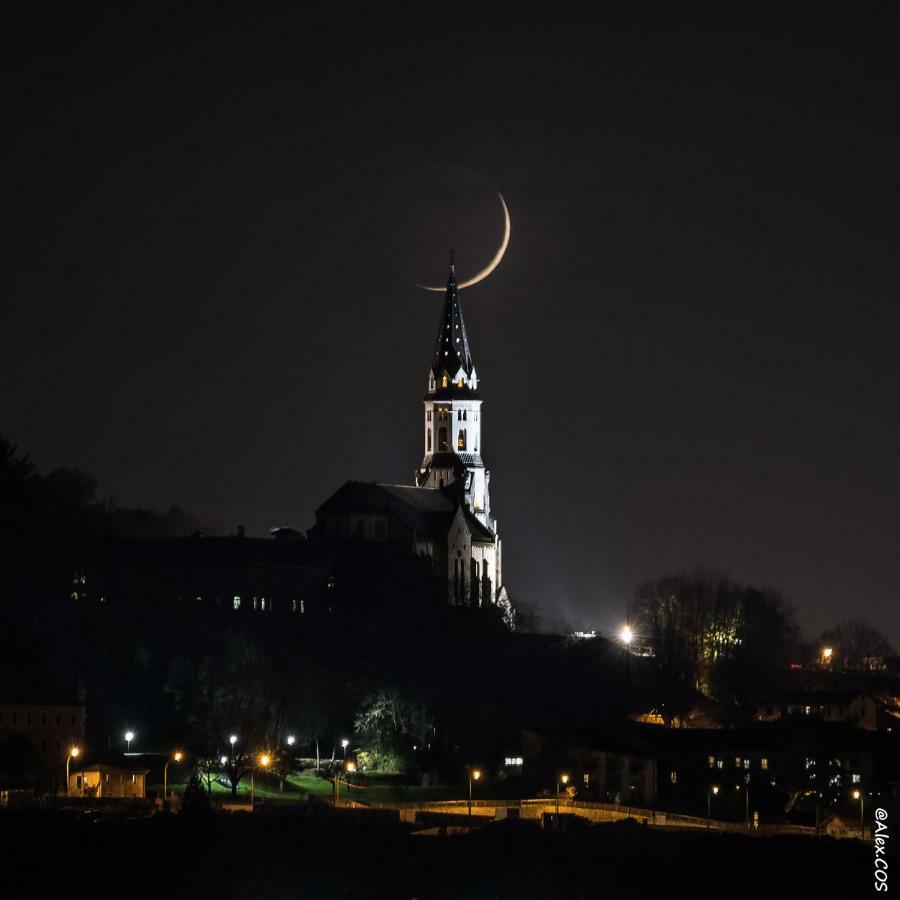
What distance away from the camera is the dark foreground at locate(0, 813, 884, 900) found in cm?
8756

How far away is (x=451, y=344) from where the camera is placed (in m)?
174

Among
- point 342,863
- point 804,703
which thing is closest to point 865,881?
point 342,863

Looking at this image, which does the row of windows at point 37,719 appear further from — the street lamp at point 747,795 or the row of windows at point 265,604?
the row of windows at point 265,604

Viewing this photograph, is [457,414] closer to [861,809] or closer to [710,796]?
[710,796]

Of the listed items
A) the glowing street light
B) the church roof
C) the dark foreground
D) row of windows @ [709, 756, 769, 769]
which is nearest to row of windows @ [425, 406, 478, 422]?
the church roof

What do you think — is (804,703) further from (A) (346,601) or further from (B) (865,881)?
(B) (865,881)

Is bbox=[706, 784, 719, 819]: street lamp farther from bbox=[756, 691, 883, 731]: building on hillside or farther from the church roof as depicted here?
the church roof

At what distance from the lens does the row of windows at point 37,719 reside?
102 metres

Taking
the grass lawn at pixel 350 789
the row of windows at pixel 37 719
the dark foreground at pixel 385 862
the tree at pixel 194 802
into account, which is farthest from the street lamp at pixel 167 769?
the dark foreground at pixel 385 862

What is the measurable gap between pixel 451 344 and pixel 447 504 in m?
15.4

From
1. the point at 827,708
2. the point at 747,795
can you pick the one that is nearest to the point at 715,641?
the point at 827,708

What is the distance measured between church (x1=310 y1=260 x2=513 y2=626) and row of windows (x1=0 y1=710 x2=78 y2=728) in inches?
1711

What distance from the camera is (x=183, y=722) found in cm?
10894

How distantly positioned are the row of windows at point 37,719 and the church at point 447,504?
143ft
